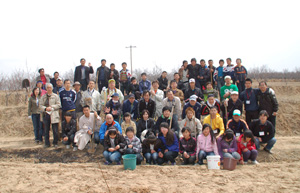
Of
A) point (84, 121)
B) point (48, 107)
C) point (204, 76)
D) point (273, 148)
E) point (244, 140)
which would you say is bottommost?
point (273, 148)

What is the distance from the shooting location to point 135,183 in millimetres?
4988

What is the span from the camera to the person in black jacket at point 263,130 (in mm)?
7074

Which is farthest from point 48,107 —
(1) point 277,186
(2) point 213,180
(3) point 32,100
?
(1) point 277,186

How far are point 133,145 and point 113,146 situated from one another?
586 millimetres

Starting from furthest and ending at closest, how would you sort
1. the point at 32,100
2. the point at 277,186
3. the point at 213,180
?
1. the point at 32,100
2. the point at 213,180
3. the point at 277,186

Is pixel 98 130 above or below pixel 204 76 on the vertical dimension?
below

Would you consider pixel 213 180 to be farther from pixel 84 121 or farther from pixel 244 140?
pixel 84 121

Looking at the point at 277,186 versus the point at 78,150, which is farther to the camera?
the point at 78,150

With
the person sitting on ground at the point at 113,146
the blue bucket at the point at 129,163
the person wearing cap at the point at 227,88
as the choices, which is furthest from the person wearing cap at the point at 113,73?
the blue bucket at the point at 129,163

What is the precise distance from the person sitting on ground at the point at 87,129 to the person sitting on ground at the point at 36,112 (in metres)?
2.00

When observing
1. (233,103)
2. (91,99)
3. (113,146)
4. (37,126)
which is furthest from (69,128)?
(233,103)

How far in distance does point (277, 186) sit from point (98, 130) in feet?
Result: 17.3

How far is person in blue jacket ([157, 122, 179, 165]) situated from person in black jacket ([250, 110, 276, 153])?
8.34 feet

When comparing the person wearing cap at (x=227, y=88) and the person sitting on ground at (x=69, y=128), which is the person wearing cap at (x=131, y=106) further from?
the person wearing cap at (x=227, y=88)
